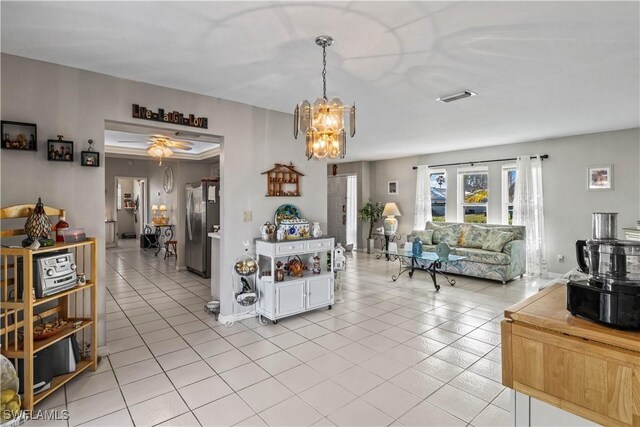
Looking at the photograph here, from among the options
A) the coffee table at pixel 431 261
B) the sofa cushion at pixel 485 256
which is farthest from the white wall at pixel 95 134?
the sofa cushion at pixel 485 256

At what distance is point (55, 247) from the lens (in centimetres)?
228

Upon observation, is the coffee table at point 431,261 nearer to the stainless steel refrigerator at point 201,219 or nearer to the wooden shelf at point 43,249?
the stainless steel refrigerator at point 201,219

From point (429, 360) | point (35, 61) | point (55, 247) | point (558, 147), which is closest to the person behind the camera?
point (55, 247)

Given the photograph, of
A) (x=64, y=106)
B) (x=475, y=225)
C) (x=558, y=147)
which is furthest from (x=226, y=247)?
(x=558, y=147)

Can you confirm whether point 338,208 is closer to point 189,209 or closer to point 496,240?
point 189,209

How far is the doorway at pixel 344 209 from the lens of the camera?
9109 millimetres

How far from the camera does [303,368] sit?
8.80 ft

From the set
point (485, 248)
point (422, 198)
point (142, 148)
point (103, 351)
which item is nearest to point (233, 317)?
point (103, 351)

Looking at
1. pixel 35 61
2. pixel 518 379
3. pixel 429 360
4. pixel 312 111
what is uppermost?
pixel 35 61

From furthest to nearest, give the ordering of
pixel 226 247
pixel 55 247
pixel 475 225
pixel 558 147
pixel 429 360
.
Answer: pixel 475 225 < pixel 558 147 < pixel 226 247 < pixel 429 360 < pixel 55 247

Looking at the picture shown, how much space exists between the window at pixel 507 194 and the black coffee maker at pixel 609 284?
6002 millimetres

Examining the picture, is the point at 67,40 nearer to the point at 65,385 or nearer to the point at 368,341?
the point at 65,385

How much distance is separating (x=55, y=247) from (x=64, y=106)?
49.8 inches

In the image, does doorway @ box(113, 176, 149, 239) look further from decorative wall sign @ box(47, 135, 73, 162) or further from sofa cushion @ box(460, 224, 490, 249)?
sofa cushion @ box(460, 224, 490, 249)
